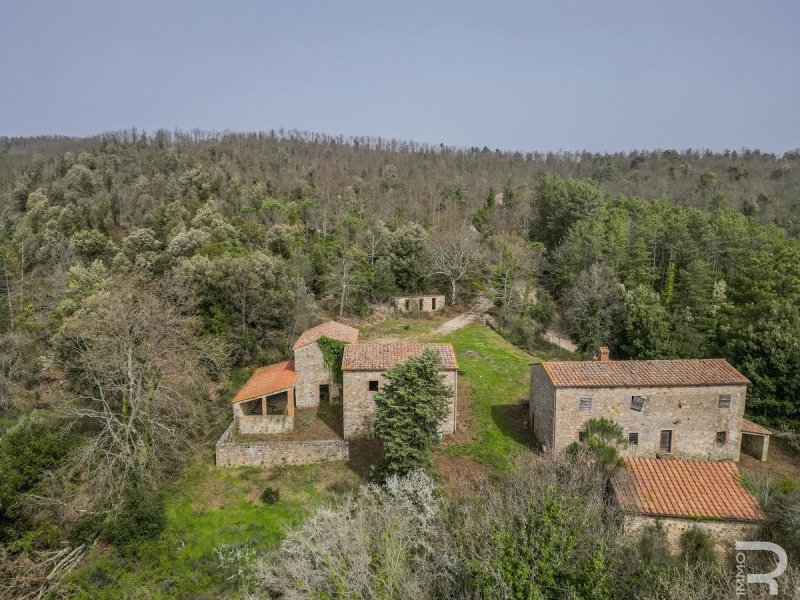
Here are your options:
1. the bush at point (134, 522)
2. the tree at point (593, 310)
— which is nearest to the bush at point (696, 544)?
the bush at point (134, 522)

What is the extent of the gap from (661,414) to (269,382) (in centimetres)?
1899

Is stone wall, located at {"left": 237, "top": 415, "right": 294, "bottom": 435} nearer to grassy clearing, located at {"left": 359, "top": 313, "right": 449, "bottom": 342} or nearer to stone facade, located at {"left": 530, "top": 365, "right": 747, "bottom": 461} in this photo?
stone facade, located at {"left": 530, "top": 365, "right": 747, "bottom": 461}

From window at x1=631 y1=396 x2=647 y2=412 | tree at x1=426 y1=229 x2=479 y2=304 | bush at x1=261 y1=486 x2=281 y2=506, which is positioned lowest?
bush at x1=261 y1=486 x2=281 y2=506

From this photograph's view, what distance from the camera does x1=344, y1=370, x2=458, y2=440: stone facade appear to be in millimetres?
24703

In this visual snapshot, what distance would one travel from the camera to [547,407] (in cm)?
2322

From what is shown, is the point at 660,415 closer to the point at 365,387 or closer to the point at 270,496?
the point at 365,387

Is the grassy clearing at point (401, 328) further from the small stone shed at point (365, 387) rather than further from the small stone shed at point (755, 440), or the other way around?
the small stone shed at point (755, 440)

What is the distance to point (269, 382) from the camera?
88.8ft

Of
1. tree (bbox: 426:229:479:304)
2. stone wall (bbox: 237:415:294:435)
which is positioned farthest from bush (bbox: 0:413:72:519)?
tree (bbox: 426:229:479:304)

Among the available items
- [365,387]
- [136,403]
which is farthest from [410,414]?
[136,403]

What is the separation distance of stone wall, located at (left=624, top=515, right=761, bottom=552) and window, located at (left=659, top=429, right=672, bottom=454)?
226 inches

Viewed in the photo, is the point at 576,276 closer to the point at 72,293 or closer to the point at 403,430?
the point at 403,430

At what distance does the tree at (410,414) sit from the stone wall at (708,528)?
24.6 ft

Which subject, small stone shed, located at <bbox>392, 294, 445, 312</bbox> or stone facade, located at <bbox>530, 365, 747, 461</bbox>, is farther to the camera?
small stone shed, located at <bbox>392, 294, 445, 312</bbox>
